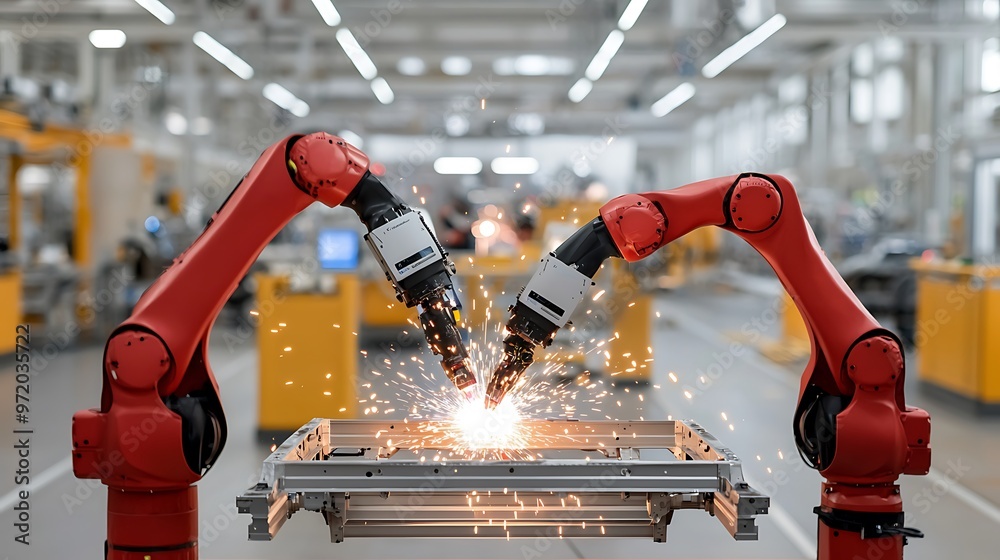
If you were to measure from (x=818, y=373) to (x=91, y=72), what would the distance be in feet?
48.4

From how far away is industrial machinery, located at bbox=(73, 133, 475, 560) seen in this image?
8.02ft

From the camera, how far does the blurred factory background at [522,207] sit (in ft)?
20.0

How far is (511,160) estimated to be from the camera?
1925cm

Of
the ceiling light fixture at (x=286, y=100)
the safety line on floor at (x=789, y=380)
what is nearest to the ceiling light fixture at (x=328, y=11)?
the ceiling light fixture at (x=286, y=100)

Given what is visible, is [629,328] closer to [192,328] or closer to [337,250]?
[337,250]

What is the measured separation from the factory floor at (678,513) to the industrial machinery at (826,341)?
5.03ft

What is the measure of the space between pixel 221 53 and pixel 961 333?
27.3 ft

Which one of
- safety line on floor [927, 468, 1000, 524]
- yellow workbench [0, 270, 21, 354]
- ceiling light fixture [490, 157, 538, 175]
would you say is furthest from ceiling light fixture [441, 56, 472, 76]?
safety line on floor [927, 468, 1000, 524]

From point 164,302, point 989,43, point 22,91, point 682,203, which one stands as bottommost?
point 164,302

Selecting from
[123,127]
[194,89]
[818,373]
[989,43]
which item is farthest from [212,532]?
[989,43]

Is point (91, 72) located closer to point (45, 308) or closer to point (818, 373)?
point (45, 308)

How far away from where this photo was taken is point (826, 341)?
2.64 metres

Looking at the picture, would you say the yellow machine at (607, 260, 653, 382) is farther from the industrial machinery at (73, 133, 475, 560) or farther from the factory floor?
the industrial machinery at (73, 133, 475, 560)

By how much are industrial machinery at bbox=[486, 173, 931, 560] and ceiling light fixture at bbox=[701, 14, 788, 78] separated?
23.1 feet
